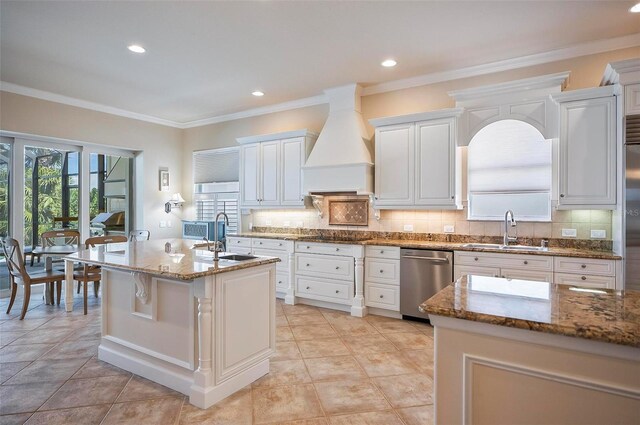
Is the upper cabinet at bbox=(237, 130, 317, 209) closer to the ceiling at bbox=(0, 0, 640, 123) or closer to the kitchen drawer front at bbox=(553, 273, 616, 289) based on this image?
the ceiling at bbox=(0, 0, 640, 123)

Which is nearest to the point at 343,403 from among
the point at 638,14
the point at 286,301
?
the point at 286,301

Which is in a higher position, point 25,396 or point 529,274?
point 529,274

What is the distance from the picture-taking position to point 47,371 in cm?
281

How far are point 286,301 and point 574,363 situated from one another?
4.02m

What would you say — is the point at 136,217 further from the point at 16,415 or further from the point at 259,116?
the point at 16,415

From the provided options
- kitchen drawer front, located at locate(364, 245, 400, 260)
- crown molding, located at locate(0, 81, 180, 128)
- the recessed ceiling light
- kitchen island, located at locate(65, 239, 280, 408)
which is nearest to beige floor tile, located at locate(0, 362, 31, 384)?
kitchen island, located at locate(65, 239, 280, 408)

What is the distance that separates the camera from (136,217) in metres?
6.34

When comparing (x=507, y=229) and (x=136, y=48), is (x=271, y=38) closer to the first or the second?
(x=136, y=48)

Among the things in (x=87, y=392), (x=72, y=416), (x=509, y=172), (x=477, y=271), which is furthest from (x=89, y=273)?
(x=509, y=172)

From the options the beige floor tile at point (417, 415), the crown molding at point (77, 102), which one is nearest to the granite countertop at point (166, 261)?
the beige floor tile at point (417, 415)

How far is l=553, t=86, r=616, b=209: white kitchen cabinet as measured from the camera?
10.7ft

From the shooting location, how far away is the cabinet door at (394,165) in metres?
4.27

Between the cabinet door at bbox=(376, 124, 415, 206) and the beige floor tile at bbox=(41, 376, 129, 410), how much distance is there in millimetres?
3293

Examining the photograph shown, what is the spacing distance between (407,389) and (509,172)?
9.09 ft
